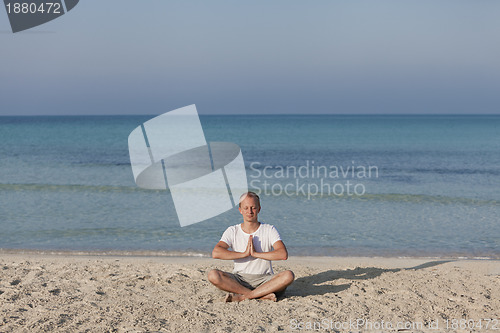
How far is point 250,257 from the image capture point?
552 cm

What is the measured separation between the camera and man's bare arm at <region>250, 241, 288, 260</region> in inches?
203

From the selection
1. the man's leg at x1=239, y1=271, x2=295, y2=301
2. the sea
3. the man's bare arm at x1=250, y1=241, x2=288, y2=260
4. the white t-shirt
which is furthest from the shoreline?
the man's bare arm at x1=250, y1=241, x2=288, y2=260

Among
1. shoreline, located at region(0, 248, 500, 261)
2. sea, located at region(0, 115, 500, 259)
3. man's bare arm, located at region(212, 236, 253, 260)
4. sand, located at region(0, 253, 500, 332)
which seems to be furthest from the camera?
sea, located at region(0, 115, 500, 259)

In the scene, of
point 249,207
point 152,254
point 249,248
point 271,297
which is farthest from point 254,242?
point 152,254

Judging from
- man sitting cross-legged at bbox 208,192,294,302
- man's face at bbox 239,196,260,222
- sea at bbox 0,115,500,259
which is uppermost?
man's face at bbox 239,196,260,222

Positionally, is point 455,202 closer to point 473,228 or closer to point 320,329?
point 473,228

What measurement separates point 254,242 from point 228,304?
0.70 metres

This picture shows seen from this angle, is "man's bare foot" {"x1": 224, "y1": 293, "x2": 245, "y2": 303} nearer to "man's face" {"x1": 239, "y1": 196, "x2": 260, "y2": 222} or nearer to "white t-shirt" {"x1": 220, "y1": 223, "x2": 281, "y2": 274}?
"white t-shirt" {"x1": 220, "y1": 223, "x2": 281, "y2": 274}

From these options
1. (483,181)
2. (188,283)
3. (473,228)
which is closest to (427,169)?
(483,181)

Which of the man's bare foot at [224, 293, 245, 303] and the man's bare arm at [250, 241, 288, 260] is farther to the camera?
the man's bare foot at [224, 293, 245, 303]

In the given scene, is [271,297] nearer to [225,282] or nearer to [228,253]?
[225,282]

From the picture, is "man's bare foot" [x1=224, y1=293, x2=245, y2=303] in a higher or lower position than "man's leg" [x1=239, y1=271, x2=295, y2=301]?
lower

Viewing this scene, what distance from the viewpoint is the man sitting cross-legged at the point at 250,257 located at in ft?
17.2

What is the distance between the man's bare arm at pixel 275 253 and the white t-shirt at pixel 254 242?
95 millimetres
